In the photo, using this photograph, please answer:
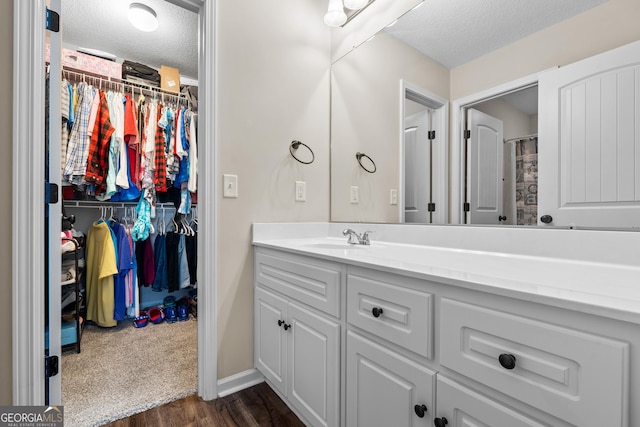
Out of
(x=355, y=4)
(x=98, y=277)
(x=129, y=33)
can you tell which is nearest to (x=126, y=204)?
(x=98, y=277)

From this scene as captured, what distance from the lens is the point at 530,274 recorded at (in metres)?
0.80

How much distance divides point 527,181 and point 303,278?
3.03 feet

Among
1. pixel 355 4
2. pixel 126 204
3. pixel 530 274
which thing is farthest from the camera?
pixel 126 204

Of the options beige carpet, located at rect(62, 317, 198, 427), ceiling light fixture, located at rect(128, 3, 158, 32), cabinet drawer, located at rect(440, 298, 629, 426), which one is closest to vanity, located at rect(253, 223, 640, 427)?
cabinet drawer, located at rect(440, 298, 629, 426)

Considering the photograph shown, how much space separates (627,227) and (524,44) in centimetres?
71

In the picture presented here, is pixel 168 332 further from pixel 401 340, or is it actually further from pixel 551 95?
pixel 551 95

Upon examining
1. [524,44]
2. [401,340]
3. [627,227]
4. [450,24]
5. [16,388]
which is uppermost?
[450,24]

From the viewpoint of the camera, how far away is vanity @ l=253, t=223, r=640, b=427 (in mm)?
501

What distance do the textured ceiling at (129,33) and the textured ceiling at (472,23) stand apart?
1.75 meters

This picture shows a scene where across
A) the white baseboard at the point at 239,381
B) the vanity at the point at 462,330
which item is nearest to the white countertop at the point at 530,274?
the vanity at the point at 462,330

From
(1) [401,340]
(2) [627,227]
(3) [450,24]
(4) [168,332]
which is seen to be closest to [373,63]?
(3) [450,24]

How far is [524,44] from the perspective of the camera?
1.06 meters

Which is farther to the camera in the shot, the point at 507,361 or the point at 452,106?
the point at 452,106

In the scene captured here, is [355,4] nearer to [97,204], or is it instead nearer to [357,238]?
[357,238]
